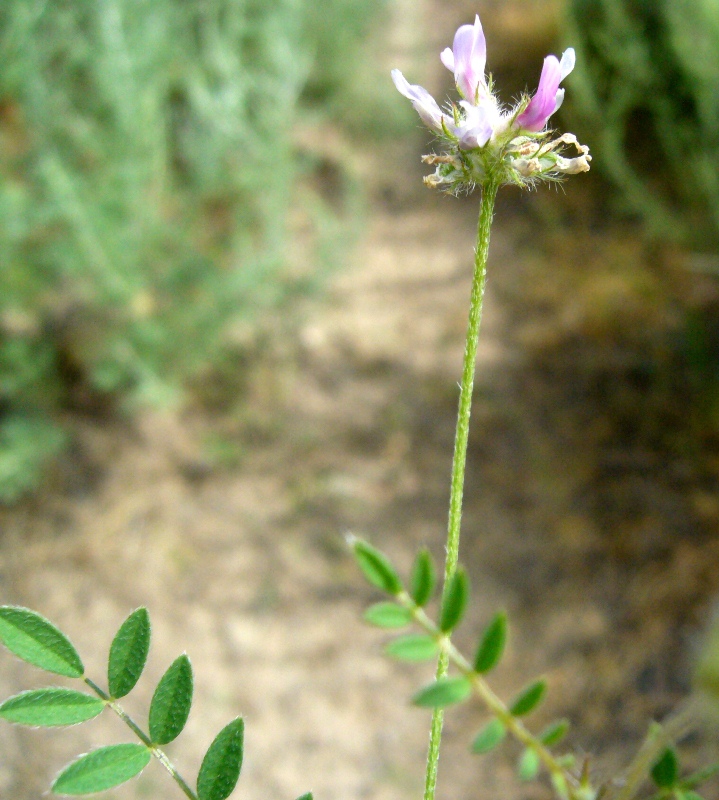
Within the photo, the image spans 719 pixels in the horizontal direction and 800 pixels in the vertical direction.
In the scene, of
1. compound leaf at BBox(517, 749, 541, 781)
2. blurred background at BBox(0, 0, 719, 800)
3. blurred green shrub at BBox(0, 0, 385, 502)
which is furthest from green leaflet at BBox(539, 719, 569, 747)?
blurred green shrub at BBox(0, 0, 385, 502)

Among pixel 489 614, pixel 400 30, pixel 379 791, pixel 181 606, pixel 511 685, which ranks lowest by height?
pixel 379 791

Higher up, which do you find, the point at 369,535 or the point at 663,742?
the point at 369,535

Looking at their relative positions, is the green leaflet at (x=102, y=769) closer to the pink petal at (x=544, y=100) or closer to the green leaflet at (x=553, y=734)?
the green leaflet at (x=553, y=734)

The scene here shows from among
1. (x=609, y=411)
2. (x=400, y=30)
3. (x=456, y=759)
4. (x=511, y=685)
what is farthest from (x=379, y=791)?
(x=400, y=30)

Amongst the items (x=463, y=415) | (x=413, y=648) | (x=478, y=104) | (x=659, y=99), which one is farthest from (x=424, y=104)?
(x=659, y=99)

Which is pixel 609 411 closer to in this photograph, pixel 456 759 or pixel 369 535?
pixel 369 535

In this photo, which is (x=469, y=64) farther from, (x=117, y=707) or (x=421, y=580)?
(x=117, y=707)

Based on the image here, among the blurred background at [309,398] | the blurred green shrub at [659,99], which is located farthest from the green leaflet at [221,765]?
the blurred green shrub at [659,99]
